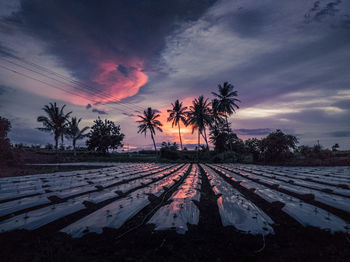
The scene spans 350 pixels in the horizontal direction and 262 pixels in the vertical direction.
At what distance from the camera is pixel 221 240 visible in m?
2.17

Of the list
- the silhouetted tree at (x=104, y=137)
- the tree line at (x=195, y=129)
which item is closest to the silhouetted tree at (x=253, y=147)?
the tree line at (x=195, y=129)

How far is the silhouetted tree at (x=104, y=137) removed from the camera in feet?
98.2

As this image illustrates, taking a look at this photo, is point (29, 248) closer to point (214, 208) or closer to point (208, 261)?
point (208, 261)

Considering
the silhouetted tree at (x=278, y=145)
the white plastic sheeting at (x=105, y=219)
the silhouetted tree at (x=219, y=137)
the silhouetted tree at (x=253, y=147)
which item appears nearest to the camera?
the white plastic sheeting at (x=105, y=219)

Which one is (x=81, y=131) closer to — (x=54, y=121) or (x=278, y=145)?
(x=54, y=121)

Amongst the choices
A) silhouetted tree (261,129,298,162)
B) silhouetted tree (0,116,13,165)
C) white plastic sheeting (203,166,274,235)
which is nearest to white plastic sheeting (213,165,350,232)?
white plastic sheeting (203,166,274,235)

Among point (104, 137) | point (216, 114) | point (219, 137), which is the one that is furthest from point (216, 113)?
point (104, 137)

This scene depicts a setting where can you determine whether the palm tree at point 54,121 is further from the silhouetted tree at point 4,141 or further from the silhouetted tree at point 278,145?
the silhouetted tree at point 278,145

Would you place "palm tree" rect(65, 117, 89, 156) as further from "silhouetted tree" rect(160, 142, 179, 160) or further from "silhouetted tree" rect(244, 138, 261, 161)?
"silhouetted tree" rect(244, 138, 261, 161)

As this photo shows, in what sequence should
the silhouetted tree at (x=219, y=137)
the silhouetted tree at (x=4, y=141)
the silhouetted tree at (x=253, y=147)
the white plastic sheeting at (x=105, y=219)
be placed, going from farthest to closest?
the silhouetted tree at (x=219, y=137), the silhouetted tree at (x=253, y=147), the silhouetted tree at (x=4, y=141), the white plastic sheeting at (x=105, y=219)

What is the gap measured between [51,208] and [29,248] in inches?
41.9

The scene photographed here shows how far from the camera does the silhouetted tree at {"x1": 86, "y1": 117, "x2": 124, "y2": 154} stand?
2992cm

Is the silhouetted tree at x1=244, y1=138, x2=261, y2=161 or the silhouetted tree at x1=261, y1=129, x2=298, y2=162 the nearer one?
the silhouetted tree at x1=261, y1=129, x2=298, y2=162

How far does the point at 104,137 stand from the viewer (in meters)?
29.9
